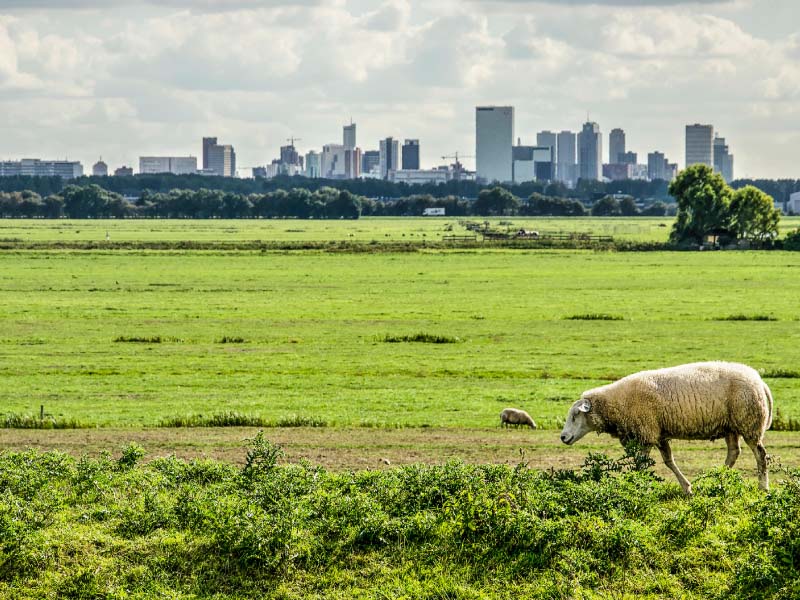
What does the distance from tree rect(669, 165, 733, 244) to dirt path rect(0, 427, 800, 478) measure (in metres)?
98.4

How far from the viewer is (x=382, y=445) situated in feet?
83.5

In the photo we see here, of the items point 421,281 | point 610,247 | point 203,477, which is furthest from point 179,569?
point 610,247

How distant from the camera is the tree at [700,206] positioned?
400 feet

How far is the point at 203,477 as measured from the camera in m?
20.2

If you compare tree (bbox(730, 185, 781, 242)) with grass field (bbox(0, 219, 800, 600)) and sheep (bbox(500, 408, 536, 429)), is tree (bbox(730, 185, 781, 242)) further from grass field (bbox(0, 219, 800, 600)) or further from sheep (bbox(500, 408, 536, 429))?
sheep (bbox(500, 408, 536, 429))

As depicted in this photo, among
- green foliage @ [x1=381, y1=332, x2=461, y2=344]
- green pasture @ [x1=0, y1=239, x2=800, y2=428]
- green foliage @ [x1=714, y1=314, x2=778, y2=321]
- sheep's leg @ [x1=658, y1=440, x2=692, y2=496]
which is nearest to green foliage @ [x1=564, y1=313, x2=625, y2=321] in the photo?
green pasture @ [x1=0, y1=239, x2=800, y2=428]

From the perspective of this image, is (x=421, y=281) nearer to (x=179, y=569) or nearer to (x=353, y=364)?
(x=353, y=364)

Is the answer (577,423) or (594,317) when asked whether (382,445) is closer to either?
(577,423)

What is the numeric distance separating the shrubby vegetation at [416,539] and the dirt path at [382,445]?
169 inches

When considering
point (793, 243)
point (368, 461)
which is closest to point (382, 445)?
point (368, 461)

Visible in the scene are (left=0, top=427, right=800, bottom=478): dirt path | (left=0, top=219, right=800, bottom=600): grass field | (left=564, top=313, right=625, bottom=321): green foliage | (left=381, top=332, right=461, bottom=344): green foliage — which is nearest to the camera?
(left=0, top=219, right=800, bottom=600): grass field

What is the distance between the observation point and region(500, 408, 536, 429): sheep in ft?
91.6

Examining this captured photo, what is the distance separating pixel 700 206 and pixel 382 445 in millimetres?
102118

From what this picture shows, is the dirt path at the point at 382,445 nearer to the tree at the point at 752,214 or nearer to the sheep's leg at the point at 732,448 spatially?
the sheep's leg at the point at 732,448
